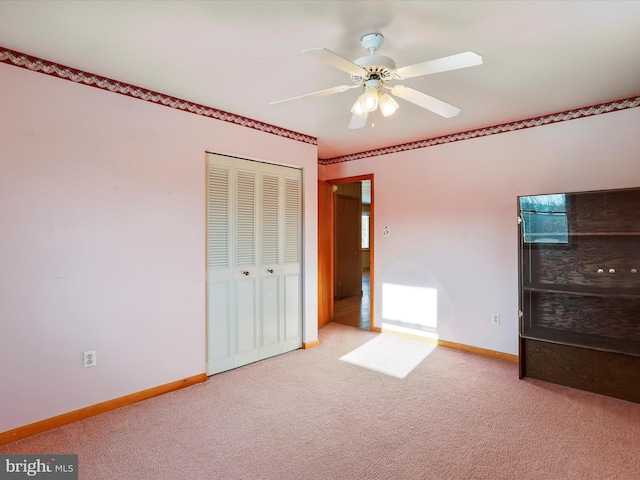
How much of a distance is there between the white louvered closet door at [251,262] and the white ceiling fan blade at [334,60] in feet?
6.13

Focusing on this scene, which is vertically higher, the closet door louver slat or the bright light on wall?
the closet door louver slat

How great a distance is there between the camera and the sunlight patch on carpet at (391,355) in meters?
3.49

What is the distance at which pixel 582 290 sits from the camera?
3.04 m

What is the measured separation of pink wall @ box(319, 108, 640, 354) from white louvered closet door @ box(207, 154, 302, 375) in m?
1.28

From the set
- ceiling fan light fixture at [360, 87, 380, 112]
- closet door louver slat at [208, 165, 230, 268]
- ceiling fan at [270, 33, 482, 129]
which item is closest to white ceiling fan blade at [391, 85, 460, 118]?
ceiling fan at [270, 33, 482, 129]

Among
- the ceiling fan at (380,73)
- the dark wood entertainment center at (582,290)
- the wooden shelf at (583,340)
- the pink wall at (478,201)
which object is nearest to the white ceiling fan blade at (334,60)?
the ceiling fan at (380,73)

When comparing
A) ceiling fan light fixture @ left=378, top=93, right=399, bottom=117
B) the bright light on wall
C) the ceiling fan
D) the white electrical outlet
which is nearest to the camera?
the ceiling fan

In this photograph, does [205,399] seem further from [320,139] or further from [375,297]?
[320,139]

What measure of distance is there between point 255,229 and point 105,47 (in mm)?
1938

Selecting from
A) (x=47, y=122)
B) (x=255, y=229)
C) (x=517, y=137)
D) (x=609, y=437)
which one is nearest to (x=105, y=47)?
(x=47, y=122)

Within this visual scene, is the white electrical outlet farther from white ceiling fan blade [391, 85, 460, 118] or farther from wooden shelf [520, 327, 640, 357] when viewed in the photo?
wooden shelf [520, 327, 640, 357]

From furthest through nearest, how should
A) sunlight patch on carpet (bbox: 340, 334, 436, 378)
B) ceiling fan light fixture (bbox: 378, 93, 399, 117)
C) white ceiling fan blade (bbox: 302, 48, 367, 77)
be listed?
sunlight patch on carpet (bbox: 340, 334, 436, 378)
ceiling fan light fixture (bbox: 378, 93, 399, 117)
white ceiling fan blade (bbox: 302, 48, 367, 77)

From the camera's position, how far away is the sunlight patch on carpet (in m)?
3.49

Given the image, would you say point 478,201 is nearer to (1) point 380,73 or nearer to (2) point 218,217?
(1) point 380,73
